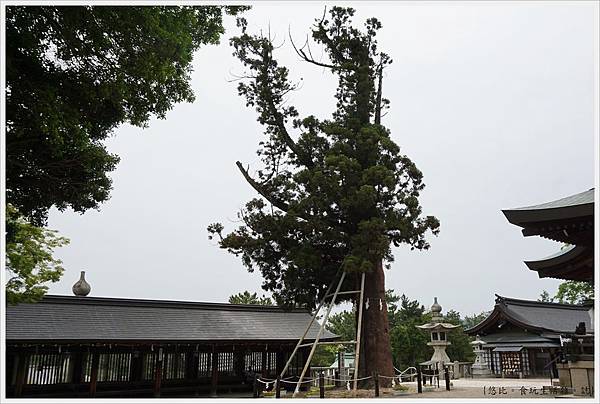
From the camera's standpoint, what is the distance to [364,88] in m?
17.3

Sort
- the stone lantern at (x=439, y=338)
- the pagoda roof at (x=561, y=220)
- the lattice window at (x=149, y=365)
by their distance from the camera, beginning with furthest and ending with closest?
the stone lantern at (x=439, y=338) < the lattice window at (x=149, y=365) < the pagoda roof at (x=561, y=220)

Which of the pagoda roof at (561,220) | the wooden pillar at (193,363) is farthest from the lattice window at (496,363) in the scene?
the pagoda roof at (561,220)

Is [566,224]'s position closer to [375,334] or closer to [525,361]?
[375,334]

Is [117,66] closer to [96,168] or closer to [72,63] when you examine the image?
[72,63]

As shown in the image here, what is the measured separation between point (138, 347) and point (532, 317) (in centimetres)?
2166

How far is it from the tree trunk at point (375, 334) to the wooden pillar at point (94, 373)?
27.4 feet

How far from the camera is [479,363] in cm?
2777


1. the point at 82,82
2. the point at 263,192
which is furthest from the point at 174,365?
the point at 82,82

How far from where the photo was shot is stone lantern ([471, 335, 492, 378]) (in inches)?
1068

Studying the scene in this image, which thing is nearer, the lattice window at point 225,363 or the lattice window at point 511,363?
the lattice window at point 225,363

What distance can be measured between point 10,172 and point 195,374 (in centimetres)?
957

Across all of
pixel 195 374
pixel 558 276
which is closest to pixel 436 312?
pixel 195 374

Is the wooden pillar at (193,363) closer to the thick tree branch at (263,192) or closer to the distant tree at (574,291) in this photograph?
the thick tree branch at (263,192)

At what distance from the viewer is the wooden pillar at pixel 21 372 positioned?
1453 centimetres
